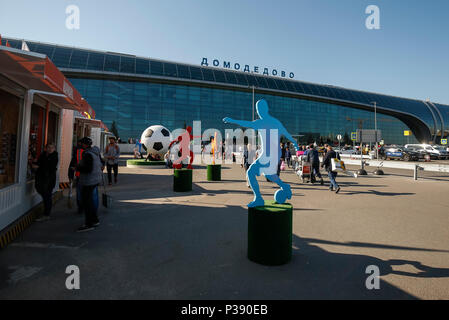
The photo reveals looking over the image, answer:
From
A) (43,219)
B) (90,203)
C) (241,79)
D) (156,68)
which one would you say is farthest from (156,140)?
(241,79)

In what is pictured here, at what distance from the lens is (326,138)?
64.4 metres

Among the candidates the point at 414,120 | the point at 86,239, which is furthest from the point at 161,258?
the point at 414,120

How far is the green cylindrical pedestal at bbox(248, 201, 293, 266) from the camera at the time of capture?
3.22 metres

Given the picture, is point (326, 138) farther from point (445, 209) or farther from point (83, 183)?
point (83, 183)

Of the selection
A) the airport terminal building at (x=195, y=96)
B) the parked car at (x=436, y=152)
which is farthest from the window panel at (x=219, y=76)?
the parked car at (x=436, y=152)

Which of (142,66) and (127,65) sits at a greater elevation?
(142,66)

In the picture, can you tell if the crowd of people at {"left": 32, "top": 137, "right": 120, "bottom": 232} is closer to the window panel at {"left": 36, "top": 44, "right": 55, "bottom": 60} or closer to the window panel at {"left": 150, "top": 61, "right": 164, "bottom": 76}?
the window panel at {"left": 150, "top": 61, "right": 164, "bottom": 76}

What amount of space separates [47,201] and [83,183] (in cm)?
123

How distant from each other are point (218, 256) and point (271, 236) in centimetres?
86

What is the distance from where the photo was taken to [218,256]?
3.49m

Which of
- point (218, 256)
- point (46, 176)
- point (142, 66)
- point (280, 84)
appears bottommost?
point (218, 256)

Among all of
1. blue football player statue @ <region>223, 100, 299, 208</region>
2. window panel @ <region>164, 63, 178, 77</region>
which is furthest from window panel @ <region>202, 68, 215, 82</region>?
blue football player statue @ <region>223, 100, 299, 208</region>

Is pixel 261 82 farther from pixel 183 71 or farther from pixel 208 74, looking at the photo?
pixel 183 71

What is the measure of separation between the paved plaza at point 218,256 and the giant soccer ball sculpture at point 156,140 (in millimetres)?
11759
